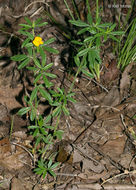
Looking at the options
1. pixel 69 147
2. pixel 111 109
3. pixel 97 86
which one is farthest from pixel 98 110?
pixel 69 147

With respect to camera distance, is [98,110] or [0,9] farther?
[0,9]

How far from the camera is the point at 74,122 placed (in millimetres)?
2477

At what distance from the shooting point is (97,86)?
8.84ft

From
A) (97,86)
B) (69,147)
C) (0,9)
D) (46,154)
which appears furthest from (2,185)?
(0,9)

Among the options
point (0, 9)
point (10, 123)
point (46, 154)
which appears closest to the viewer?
point (46, 154)

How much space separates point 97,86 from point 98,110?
32 cm

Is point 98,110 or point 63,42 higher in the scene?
point 63,42

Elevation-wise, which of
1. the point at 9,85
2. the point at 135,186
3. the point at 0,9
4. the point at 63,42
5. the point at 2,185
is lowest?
the point at 135,186

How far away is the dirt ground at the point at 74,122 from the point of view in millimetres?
2143

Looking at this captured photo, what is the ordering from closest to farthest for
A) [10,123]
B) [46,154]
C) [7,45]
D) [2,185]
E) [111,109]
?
[2,185] < [46,154] < [10,123] < [111,109] < [7,45]

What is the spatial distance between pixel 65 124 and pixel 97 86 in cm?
61

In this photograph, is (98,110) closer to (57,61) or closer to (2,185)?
(57,61)

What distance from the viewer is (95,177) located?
2.15m

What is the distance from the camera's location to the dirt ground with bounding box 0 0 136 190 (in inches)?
84.4
